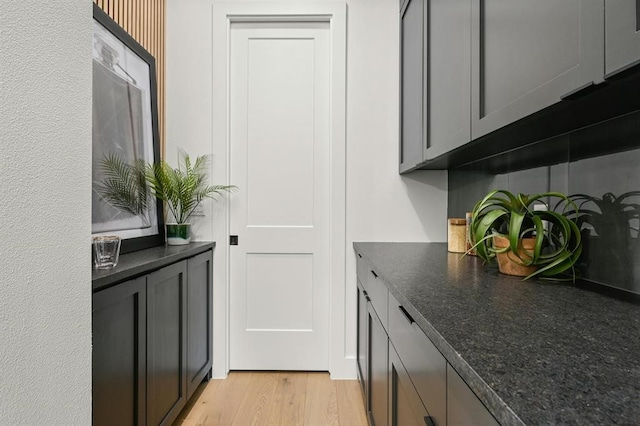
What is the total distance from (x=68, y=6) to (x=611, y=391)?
112 cm

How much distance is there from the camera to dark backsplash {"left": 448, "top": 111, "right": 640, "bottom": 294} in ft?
3.12

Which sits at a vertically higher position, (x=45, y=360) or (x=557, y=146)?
(x=557, y=146)

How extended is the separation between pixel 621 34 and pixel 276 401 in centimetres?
212

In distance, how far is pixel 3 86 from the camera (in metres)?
0.60

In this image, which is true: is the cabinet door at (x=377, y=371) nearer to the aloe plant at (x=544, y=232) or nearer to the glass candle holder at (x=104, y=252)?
the aloe plant at (x=544, y=232)

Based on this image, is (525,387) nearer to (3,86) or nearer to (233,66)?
(3,86)

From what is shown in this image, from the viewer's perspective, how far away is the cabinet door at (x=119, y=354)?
3.70ft

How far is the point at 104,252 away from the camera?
1.29 meters

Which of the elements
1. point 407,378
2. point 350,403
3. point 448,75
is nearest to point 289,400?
point 350,403

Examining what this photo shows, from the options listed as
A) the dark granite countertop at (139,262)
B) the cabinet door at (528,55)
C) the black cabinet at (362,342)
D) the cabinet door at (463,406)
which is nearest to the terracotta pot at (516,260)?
the cabinet door at (528,55)

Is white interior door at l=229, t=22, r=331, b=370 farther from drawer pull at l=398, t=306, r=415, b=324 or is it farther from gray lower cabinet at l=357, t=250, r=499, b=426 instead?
drawer pull at l=398, t=306, r=415, b=324

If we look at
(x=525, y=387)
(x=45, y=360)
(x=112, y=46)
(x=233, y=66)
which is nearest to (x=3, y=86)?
(x=45, y=360)

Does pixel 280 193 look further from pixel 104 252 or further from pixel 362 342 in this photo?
pixel 104 252

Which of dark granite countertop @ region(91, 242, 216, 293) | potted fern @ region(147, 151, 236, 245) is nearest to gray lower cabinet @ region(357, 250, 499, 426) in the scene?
dark granite countertop @ region(91, 242, 216, 293)
